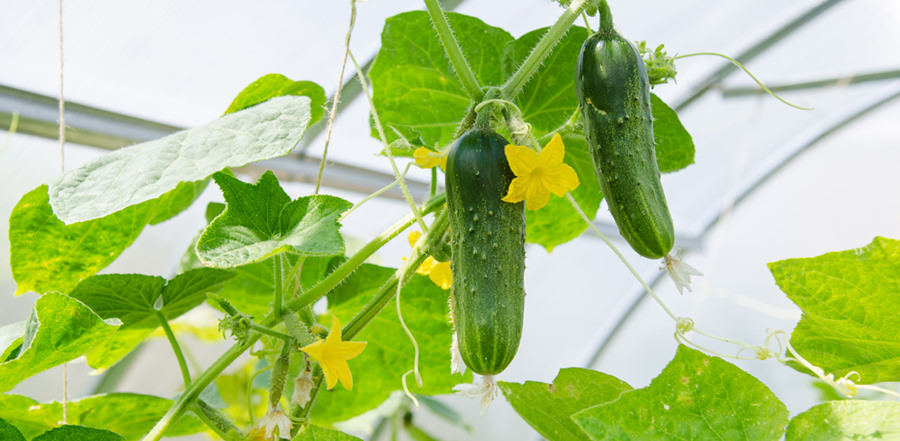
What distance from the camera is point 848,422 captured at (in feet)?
1.49

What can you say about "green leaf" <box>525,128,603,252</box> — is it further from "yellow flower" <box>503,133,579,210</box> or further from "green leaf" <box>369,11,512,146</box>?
"yellow flower" <box>503,133,579,210</box>

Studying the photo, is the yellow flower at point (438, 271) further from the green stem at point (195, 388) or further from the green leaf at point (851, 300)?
the green leaf at point (851, 300)

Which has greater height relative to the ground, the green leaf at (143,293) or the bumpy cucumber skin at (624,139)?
the bumpy cucumber skin at (624,139)

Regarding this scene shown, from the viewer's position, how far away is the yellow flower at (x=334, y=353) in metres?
0.47

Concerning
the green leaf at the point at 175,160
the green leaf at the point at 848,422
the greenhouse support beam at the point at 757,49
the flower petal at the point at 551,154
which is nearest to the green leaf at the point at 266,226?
the green leaf at the point at 175,160

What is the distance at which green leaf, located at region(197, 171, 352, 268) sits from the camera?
43cm

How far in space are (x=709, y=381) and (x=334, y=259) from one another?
0.41 metres

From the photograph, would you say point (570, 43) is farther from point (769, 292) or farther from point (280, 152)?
point (769, 292)

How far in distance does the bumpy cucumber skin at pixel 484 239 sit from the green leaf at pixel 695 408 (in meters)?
0.10

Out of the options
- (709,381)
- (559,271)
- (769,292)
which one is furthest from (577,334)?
(709,381)

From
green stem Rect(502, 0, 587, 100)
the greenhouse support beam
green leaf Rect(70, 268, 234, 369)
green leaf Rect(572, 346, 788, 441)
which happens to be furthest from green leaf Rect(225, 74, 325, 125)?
the greenhouse support beam

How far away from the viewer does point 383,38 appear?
75cm

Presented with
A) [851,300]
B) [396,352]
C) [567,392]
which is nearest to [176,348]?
[396,352]

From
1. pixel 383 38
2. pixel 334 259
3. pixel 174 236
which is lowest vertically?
pixel 174 236
